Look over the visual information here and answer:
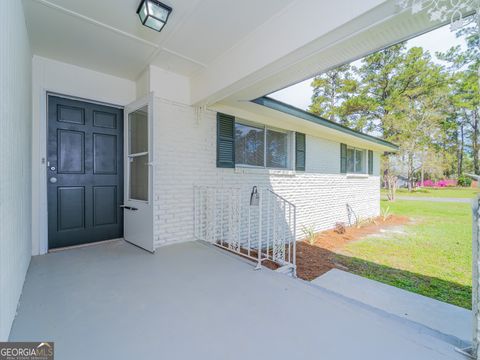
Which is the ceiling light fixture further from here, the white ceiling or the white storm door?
the white storm door

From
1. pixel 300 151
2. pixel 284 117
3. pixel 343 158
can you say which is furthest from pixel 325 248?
pixel 343 158

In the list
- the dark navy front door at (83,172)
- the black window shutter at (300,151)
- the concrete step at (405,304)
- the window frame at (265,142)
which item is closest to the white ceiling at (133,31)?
the dark navy front door at (83,172)

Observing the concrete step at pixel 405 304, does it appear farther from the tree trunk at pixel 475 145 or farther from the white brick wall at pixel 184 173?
the white brick wall at pixel 184 173

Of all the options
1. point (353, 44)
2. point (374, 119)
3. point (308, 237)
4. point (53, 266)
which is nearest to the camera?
point (353, 44)

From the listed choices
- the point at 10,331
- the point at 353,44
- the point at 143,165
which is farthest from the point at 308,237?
the point at 10,331

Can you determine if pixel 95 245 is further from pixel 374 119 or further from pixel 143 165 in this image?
pixel 374 119

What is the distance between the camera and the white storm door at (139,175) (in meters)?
3.14

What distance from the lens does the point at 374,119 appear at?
13.2 m

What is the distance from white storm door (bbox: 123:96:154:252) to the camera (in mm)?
3139

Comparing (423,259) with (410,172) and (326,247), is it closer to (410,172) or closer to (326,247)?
(326,247)

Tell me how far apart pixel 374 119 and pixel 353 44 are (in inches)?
514

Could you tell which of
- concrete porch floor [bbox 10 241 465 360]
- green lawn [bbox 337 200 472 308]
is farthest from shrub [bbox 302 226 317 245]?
concrete porch floor [bbox 10 241 465 360]

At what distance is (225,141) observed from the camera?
431 centimetres

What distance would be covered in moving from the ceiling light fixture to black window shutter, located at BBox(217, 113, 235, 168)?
2032 millimetres
